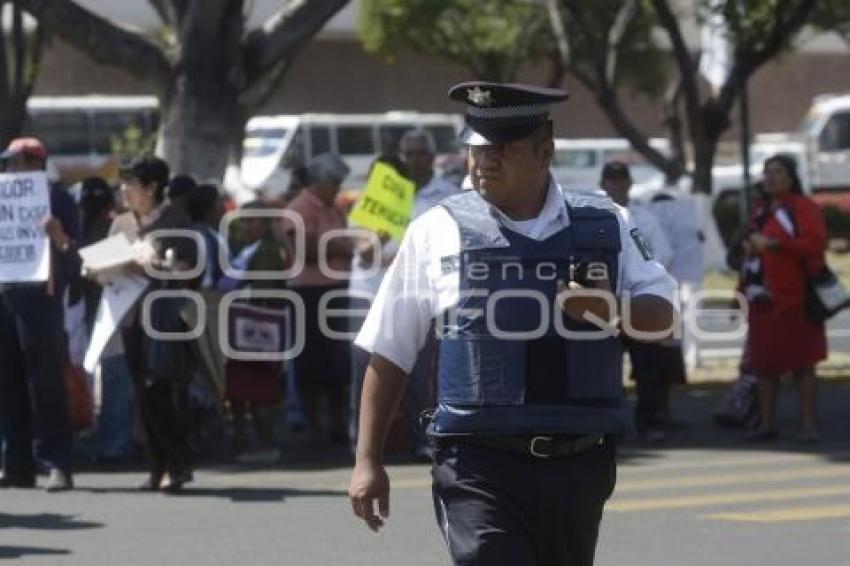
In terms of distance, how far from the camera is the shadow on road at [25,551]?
9828 millimetres

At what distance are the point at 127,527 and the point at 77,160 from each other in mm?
36489

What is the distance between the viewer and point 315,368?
14.4m

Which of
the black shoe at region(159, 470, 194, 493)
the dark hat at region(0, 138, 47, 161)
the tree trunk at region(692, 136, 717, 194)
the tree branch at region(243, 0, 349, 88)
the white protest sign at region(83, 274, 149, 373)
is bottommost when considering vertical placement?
the black shoe at region(159, 470, 194, 493)

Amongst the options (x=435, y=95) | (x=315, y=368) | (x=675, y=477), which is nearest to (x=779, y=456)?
(x=675, y=477)

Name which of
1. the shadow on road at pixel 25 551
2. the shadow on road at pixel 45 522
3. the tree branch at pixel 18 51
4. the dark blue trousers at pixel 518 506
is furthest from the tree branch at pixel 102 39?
the dark blue trousers at pixel 518 506

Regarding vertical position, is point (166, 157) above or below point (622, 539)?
above

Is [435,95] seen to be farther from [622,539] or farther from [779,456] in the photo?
[622,539]

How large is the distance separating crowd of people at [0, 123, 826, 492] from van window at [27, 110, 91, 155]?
31.6m

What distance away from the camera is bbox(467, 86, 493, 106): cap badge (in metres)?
5.95

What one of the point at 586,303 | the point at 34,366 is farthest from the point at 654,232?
the point at 586,303

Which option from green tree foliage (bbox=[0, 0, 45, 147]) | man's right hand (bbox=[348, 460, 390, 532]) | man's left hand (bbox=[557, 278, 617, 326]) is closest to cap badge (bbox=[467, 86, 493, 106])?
man's left hand (bbox=[557, 278, 617, 326])

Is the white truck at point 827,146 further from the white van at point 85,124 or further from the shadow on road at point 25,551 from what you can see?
the shadow on road at point 25,551

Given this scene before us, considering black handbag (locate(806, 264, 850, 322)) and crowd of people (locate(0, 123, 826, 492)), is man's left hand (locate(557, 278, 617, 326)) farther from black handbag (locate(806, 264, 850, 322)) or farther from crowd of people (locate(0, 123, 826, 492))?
black handbag (locate(806, 264, 850, 322))

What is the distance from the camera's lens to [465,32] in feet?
150
